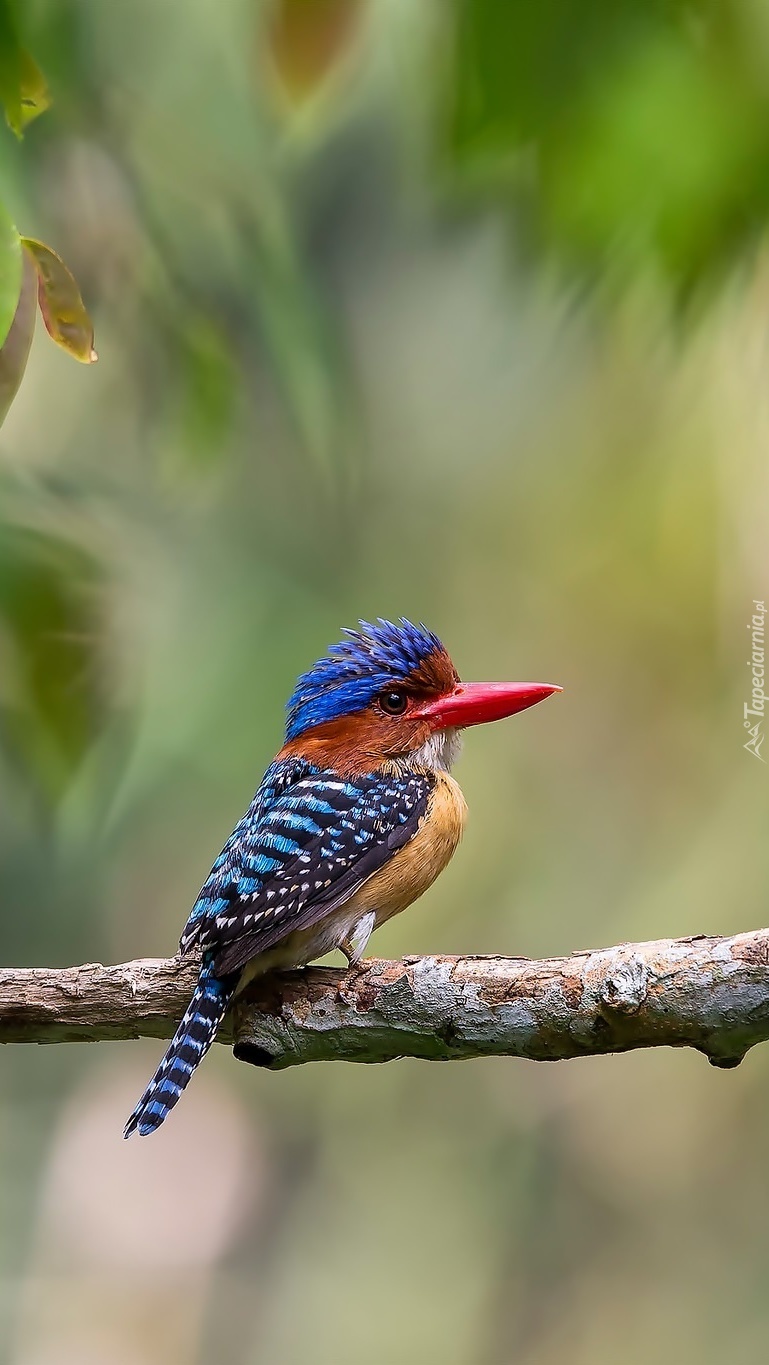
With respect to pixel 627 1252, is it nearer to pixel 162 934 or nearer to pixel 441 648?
pixel 162 934

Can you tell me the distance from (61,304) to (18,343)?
0.11 m

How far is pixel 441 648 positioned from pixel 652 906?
242 cm

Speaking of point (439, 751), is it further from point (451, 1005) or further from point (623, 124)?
point (623, 124)

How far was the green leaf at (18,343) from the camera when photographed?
1.19 meters

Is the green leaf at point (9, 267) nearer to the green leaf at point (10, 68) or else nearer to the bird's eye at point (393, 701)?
the green leaf at point (10, 68)

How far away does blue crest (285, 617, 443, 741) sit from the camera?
3217 mm

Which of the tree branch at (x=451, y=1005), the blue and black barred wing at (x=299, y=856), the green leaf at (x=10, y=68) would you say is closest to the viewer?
the green leaf at (x=10, y=68)

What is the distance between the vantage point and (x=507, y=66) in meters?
0.99

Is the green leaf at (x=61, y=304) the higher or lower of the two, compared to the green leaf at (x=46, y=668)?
higher

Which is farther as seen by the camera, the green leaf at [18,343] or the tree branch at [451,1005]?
the tree branch at [451,1005]

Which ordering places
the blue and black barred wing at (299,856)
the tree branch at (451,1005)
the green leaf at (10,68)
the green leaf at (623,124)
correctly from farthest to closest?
the blue and black barred wing at (299,856) < the tree branch at (451,1005) < the green leaf at (10,68) < the green leaf at (623,124)

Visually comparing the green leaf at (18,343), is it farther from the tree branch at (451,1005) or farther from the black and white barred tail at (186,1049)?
the black and white barred tail at (186,1049)

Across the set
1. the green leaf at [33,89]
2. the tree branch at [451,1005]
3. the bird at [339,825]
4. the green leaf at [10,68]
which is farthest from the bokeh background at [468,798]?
the green leaf at [10,68]

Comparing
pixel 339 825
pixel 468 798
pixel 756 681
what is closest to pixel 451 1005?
pixel 339 825
